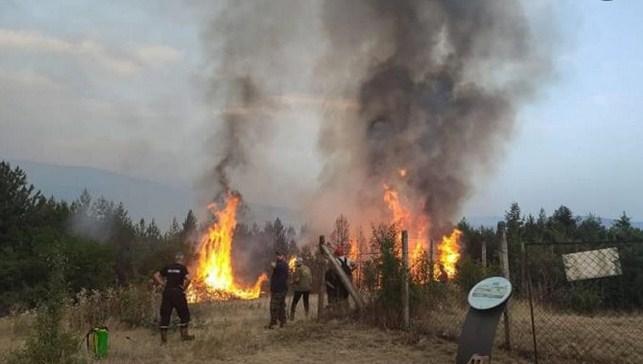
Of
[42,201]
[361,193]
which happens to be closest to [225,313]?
[361,193]

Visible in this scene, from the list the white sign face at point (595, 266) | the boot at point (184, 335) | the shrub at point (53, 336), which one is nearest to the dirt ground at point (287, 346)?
the boot at point (184, 335)

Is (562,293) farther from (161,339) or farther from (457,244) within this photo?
(457,244)

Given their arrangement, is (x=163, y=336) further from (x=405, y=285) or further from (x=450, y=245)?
(x=450, y=245)

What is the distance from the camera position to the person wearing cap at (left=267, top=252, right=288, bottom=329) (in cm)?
1316

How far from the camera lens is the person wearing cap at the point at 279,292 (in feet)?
43.2

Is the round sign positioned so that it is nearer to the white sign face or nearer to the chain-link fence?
the chain-link fence

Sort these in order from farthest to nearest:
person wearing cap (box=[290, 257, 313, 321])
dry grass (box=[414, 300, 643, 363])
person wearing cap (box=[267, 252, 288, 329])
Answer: person wearing cap (box=[290, 257, 313, 321]), person wearing cap (box=[267, 252, 288, 329]), dry grass (box=[414, 300, 643, 363])

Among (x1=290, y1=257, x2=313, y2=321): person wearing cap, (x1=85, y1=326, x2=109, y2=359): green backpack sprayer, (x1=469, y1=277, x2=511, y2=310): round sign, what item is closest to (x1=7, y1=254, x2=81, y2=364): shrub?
(x1=85, y1=326, x2=109, y2=359): green backpack sprayer

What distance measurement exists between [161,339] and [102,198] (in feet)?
226

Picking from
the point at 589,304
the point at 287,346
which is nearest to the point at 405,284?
the point at 287,346

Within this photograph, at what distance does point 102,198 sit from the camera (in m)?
75.2

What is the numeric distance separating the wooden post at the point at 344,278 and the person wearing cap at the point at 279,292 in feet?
4.63

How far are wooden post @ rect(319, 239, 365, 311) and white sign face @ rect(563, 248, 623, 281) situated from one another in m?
5.20

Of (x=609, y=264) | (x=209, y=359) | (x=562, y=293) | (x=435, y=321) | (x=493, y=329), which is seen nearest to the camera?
(x=493, y=329)
